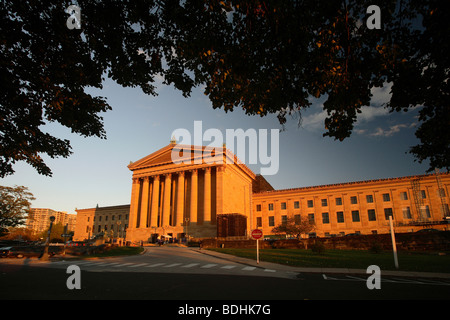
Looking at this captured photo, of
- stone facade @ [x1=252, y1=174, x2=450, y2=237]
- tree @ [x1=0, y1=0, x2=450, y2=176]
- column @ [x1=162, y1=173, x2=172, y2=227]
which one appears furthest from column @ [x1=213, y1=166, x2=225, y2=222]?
tree @ [x1=0, y1=0, x2=450, y2=176]

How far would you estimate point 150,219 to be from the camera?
65.5 m

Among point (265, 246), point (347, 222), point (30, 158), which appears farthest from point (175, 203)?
point (30, 158)

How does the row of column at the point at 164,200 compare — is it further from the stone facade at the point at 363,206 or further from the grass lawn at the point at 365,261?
the grass lawn at the point at 365,261

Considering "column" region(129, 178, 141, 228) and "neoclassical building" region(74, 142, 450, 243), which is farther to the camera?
"column" region(129, 178, 141, 228)

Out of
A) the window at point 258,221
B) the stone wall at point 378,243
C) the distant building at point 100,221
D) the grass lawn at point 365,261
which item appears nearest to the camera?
the grass lawn at point 365,261

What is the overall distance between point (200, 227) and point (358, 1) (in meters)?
53.2

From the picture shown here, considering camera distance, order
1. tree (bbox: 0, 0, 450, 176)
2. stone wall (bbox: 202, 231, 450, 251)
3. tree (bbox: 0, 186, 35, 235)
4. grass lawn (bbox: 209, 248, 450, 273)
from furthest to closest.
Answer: tree (bbox: 0, 186, 35, 235) < stone wall (bbox: 202, 231, 450, 251) < grass lawn (bbox: 209, 248, 450, 273) < tree (bbox: 0, 0, 450, 176)

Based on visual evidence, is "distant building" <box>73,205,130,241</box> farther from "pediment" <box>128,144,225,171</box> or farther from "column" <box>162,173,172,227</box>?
"column" <box>162,173,172,227</box>

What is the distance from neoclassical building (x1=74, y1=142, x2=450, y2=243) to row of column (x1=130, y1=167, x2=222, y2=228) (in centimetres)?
22

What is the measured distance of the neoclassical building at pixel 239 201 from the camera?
53.5 m

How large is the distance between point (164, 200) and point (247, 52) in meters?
58.9

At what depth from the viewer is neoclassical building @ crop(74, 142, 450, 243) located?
53.5 metres

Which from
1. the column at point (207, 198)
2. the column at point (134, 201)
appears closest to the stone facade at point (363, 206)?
the column at point (207, 198)

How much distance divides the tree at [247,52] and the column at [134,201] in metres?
59.5
